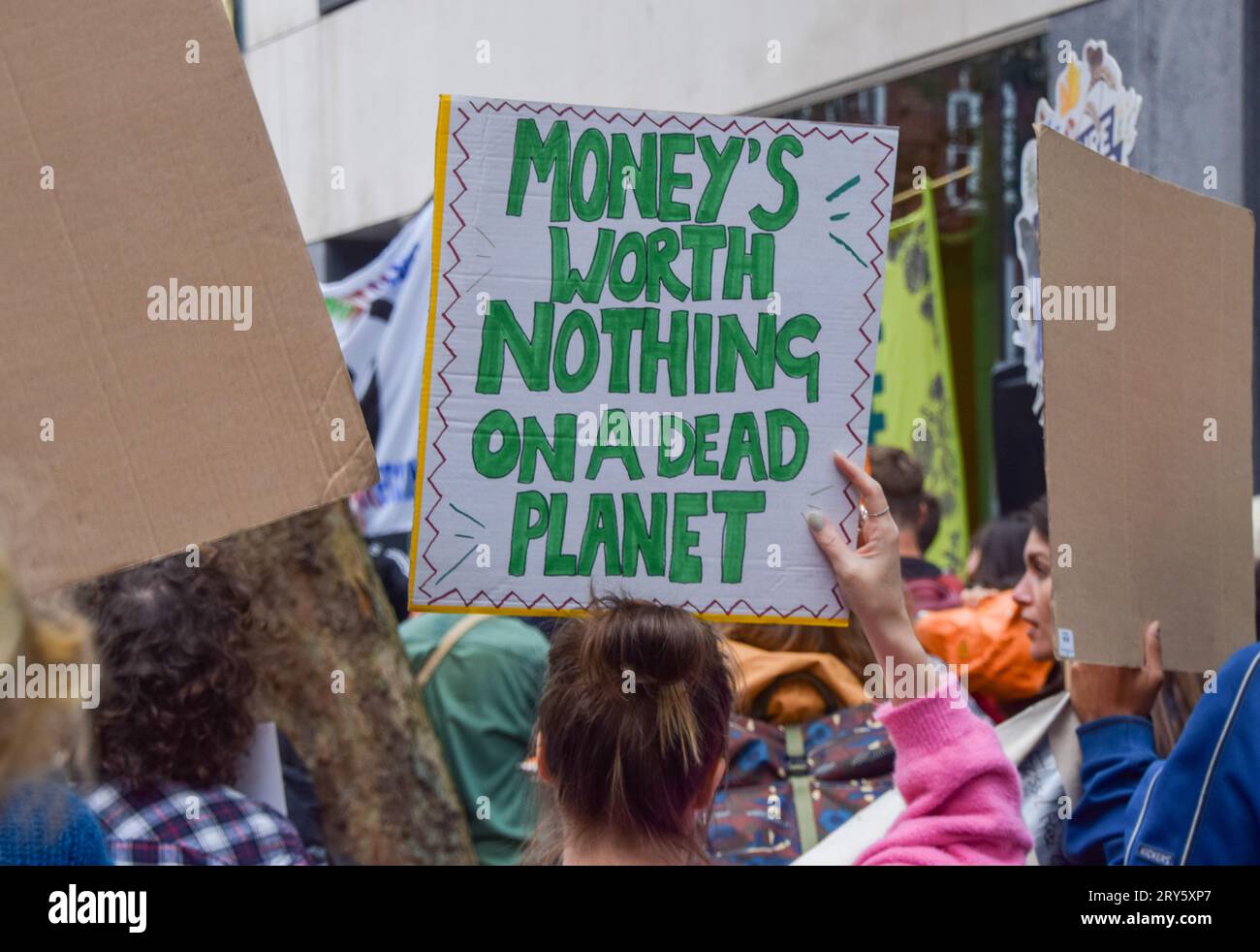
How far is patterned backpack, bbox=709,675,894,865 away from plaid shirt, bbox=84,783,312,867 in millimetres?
812

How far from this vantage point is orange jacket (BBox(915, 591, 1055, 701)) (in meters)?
3.63

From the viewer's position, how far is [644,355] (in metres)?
2.28

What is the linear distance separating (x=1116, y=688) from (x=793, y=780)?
2.16ft

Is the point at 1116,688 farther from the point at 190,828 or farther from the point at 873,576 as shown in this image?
the point at 190,828

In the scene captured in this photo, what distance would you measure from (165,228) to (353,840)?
2641 mm

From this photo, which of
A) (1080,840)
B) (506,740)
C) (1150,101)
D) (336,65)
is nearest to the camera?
(1080,840)

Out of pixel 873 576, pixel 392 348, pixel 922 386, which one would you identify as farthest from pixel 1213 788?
pixel 392 348

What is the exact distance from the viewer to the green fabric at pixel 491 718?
4.05 m

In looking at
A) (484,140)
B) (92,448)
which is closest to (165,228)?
(92,448)

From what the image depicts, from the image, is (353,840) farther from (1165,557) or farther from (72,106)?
(72,106)

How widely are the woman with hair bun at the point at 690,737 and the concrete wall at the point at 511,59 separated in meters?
4.29
